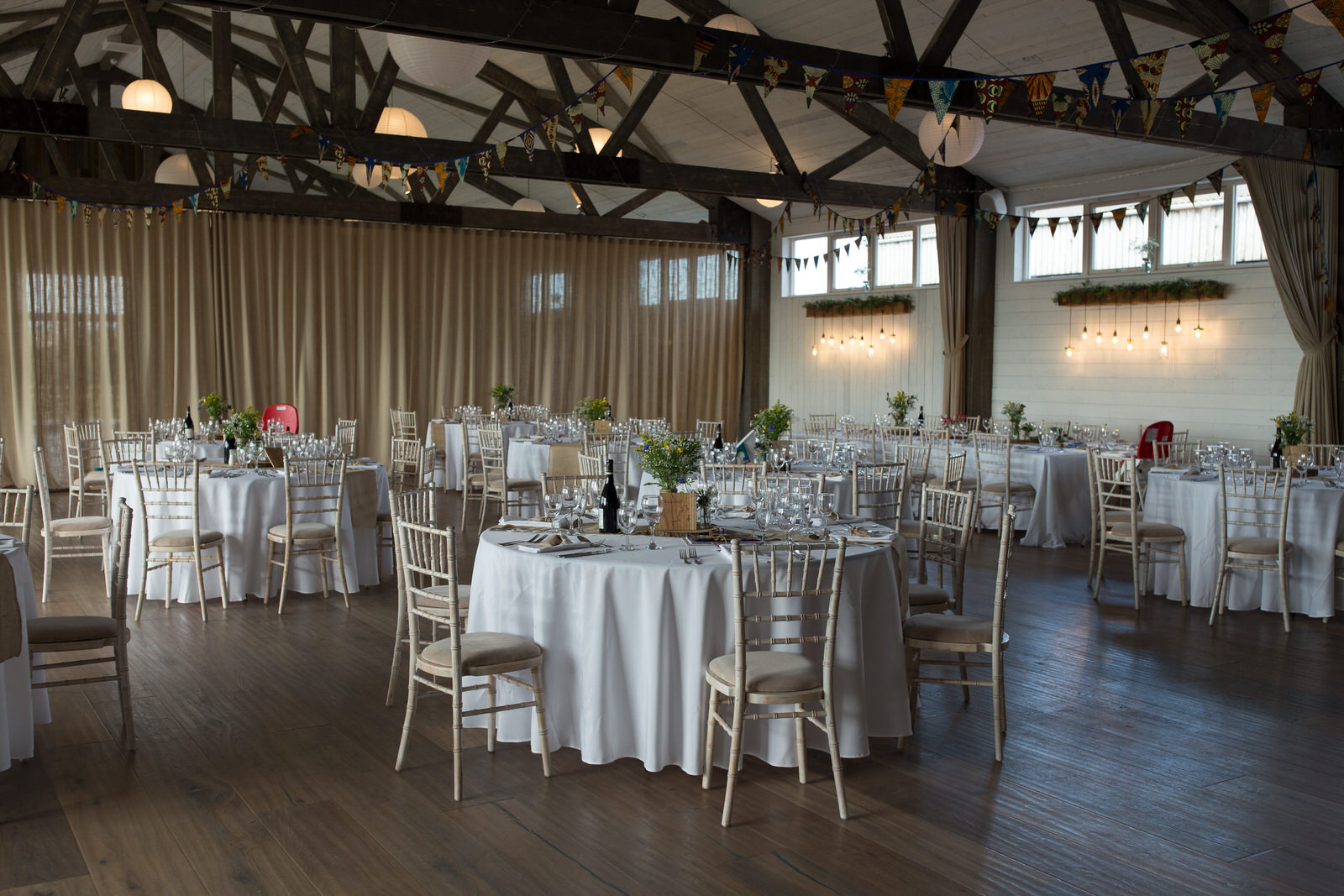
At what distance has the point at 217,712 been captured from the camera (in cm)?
462

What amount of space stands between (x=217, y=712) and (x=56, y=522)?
3.39 metres

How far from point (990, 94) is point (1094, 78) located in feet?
3.25

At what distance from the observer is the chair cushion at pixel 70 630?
4047 mm

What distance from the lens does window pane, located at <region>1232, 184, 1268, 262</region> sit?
421 inches

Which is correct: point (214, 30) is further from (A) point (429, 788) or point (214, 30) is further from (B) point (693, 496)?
(A) point (429, 788)

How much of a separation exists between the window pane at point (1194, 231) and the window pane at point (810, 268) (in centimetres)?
506

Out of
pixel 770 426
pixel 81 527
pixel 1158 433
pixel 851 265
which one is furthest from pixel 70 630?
pixel 851 265

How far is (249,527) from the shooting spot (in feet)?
22.4

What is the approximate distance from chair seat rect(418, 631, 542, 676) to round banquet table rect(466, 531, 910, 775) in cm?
12

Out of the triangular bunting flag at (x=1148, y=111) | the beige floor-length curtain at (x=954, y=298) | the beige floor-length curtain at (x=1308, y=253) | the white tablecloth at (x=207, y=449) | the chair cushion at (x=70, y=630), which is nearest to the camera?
the chair cushion at (x=70, y=630)

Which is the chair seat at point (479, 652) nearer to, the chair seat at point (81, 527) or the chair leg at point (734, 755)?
the chair leg at point (734, 755)

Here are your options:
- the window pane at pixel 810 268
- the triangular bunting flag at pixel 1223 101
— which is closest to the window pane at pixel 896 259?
the window pane at pixel 810 268

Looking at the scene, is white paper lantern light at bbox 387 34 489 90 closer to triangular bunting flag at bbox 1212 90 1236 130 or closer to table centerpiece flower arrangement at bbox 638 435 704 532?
table centerpiece flower arrangement at bbox 638 435 704 532

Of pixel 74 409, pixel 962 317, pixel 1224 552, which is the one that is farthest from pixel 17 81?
pixel 1224 552
